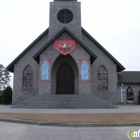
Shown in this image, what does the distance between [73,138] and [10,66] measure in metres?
20.7

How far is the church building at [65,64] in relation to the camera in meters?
21.6

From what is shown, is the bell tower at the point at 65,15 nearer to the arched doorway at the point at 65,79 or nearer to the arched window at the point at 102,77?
the arched doorway at the point at 65,79

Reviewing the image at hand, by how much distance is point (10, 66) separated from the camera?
25.8 m

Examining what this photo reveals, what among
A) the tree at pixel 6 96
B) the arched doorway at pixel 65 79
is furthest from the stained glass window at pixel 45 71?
the tree at pixel 6 96

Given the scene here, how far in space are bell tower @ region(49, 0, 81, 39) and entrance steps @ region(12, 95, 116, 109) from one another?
917cm

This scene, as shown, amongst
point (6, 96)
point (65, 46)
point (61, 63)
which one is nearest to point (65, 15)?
point (65, 46)

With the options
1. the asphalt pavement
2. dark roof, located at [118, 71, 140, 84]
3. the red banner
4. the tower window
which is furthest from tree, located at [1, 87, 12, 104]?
the asphalt pavement

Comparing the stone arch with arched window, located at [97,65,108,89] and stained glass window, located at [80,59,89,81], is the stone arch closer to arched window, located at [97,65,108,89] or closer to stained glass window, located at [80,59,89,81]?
stained glass window, located at [80,59,89,81]

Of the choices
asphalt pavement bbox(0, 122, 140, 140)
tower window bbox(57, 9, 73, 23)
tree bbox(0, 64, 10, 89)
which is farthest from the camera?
tree bbox(0, 64, 10, 89)

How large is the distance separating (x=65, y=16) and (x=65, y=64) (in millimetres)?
6406

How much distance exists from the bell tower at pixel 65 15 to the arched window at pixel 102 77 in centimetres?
555

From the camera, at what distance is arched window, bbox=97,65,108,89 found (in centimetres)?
2500

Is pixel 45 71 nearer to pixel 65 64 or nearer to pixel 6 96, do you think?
pixel 65 64

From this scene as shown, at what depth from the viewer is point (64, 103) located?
62.3ft
